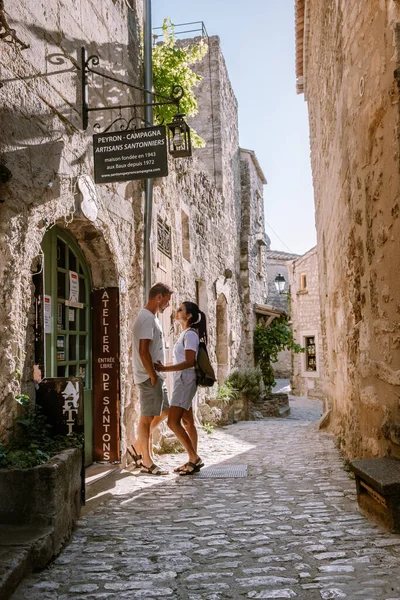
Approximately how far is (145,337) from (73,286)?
77 cm

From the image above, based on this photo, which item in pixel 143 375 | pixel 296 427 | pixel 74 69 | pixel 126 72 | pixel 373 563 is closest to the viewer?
pixel 373 563

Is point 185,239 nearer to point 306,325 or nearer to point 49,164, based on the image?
point 49,164

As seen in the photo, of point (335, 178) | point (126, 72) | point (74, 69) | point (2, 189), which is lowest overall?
point (2, 189)

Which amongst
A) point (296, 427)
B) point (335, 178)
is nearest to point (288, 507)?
point (335, 178)

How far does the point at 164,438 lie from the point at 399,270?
369 centimetres

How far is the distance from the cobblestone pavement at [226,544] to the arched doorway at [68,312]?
101 cm

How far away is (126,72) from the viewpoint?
19.2 feet

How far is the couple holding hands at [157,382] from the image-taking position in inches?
192

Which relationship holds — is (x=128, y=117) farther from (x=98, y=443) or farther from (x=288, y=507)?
(x=288, y=507)

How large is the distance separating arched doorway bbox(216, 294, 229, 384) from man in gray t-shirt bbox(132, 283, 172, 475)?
6212 mm

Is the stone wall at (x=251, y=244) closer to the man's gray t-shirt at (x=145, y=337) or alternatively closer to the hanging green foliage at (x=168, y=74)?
the hanging green foliage at (x=168, y=74)

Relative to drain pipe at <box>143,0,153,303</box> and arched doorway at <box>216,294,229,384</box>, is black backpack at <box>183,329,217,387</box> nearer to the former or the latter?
drain pipe at <box>143,0,153,303</box>

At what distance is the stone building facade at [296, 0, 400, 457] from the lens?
353 centimetres

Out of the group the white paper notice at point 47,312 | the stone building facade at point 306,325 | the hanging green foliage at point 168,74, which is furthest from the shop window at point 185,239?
the stone building facade at point 306,325
